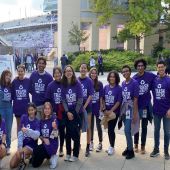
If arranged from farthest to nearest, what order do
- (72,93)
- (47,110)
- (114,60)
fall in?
(114,60)
(72,93)
(47,110)

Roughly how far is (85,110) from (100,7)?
33.5 m

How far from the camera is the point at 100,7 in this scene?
40031 mm

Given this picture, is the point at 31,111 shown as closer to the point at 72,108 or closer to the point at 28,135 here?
the point at 28,135

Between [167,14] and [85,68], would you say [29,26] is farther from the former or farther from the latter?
[85,68]

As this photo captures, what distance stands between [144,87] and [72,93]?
4.65 feet

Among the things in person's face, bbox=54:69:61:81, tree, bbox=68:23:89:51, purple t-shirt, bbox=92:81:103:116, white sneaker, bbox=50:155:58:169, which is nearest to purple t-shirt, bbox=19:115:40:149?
white sneaker, bbox=50:155:58:169

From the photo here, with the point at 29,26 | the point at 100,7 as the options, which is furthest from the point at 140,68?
the point at 29,26

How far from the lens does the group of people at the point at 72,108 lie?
281 inches

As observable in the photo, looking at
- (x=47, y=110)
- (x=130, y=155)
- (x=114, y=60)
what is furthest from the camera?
(x=114, y=60)

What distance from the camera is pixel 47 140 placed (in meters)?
7.11

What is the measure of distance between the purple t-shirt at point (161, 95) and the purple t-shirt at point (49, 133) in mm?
1940

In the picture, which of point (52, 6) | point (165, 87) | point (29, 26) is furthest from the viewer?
point (52, 6)

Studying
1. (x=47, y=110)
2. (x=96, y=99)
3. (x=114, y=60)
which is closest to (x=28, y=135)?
(x=47, y=110)

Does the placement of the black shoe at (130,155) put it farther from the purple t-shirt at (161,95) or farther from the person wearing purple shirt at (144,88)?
the purple t-shirt at (161,95)
